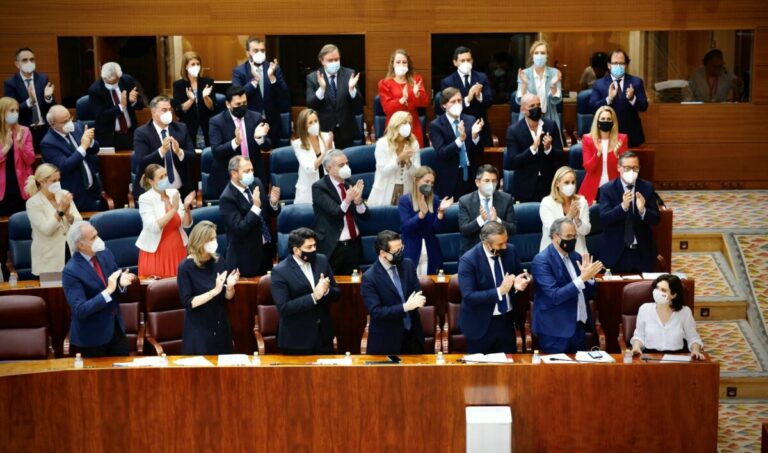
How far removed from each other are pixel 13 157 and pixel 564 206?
13.9 feet

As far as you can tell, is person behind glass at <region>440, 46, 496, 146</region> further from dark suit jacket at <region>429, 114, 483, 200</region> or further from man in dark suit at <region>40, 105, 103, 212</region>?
man in dark suit at <region>40, 105, 103, 212</region>

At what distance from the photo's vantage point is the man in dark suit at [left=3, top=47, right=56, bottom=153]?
407 inches

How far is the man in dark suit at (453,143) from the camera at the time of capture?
31.0 feet

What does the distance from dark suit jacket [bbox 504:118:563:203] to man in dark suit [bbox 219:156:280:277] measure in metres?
1.92

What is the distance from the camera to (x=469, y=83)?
10156mm

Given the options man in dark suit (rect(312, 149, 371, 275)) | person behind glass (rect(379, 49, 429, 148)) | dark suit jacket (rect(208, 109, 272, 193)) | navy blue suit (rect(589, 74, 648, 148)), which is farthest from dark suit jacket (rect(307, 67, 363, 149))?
navy blue suit (rect(589, 74, 648, 148))

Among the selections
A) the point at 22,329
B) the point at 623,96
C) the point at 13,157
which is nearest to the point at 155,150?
the point at 13,157

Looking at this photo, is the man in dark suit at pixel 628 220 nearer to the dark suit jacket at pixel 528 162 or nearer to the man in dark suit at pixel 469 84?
the dark suit jacket at pixel 528 162

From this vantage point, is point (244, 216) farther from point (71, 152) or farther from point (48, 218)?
point (71, 152)

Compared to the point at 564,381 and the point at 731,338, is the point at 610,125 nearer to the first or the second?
the point at 731,338

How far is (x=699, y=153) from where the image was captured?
442 inches

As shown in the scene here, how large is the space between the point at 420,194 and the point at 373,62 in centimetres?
306

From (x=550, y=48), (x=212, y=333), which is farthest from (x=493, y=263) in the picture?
(x=550, y=48)

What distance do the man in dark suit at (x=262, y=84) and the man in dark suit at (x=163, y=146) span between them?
845 mm
